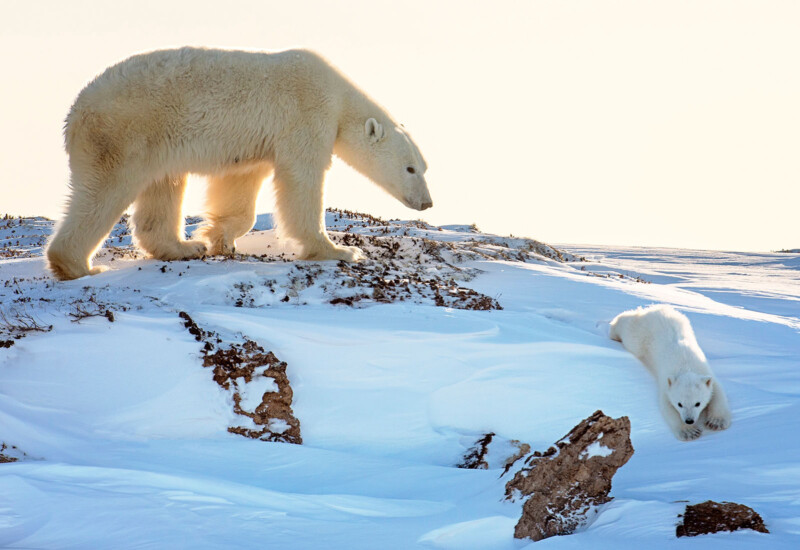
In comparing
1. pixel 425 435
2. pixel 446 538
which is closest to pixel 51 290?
pixel 425 435

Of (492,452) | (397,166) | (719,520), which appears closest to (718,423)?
(492,452)

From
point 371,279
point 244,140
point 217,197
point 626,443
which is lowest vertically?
point 626,443

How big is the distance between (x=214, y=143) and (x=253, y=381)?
3642 mm

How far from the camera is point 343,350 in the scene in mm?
6180

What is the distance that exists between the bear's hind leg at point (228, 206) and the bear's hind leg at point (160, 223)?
1.55 feet

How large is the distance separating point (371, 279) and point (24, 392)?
3.78 meters

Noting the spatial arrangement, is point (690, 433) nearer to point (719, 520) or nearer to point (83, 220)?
point (719, 520)

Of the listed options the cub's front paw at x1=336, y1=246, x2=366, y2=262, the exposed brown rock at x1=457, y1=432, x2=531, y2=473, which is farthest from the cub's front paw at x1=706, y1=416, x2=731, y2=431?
the cub's front paw at x1=336, y1=246, x2=366, y2=262

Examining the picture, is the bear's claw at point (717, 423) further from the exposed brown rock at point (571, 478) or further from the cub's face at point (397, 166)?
the cub's face at point (397, 166)

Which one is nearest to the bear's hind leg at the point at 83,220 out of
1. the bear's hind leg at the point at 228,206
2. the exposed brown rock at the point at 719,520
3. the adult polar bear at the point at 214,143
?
the adult polar bear at the point at 214,143

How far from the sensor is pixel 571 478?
367cm

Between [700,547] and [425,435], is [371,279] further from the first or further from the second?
[700,547]

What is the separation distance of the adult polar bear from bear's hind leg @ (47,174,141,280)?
1 centimetres

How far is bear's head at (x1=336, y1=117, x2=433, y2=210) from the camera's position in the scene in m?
9.12
